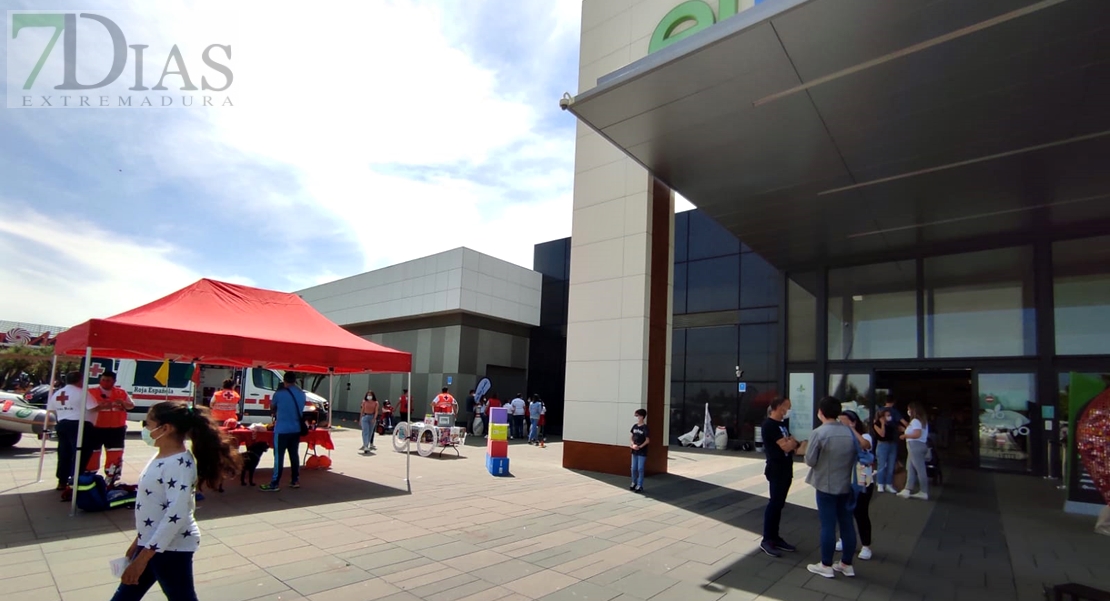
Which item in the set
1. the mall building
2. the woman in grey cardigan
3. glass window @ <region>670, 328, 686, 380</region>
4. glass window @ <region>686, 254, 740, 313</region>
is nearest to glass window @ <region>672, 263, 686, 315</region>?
glass window @ <region>686, 254, 740, 313</region>

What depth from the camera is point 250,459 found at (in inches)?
346

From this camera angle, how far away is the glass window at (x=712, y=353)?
19.3 meters

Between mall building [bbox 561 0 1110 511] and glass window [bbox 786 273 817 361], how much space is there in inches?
2.2

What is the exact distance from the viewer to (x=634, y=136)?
30.6 ft

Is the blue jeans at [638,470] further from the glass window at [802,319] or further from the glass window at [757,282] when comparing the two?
the glass window at [757,282]

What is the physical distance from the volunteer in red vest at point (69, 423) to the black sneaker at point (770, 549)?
8.29 metres

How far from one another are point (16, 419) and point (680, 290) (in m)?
18.3

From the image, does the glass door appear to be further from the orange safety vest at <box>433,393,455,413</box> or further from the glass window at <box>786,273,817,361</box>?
the orange safety vest at <box>433,393,455,413</box>

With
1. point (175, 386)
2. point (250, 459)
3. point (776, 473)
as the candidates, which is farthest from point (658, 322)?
point (175, 386)

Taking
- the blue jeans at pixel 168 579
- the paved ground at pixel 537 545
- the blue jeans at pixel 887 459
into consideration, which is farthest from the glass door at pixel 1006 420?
the blue jeans at pixel 168 579

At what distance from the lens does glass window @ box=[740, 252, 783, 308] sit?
18422 millimetres

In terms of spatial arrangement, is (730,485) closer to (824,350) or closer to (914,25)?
(824,350)

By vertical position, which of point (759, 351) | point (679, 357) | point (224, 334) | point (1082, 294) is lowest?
point (224, 334)

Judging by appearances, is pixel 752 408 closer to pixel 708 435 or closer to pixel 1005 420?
pixel 708 435
